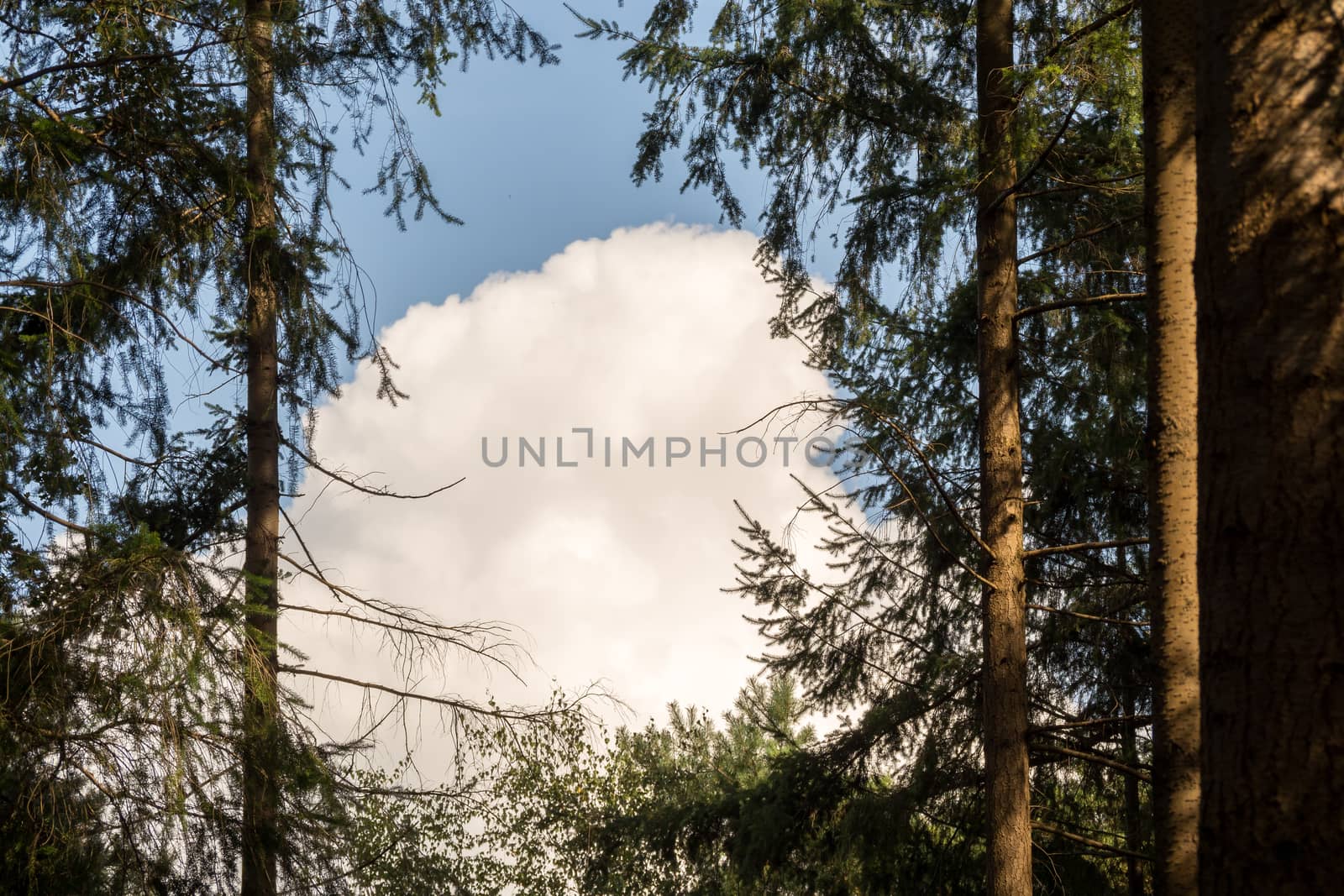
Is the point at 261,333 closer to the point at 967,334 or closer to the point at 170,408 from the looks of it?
the point at 170,408

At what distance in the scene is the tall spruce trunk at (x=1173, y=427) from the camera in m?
4.05

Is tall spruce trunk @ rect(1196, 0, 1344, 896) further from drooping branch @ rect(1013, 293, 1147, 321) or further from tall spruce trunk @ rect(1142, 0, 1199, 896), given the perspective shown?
drooping branch @ rect(1013, 293, 1147, 321)

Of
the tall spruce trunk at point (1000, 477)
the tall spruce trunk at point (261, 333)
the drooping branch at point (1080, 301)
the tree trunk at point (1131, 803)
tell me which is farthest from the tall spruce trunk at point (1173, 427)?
the tall spruce trunk at point (261, 333)

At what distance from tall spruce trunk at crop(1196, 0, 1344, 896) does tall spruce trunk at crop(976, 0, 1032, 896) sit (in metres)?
2.81

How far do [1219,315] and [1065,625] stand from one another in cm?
580

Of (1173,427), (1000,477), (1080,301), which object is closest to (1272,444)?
(1173,427)

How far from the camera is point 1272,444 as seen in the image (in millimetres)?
2488

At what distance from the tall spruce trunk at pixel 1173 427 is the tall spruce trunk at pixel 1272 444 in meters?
1.37

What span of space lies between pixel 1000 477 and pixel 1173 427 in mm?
1726

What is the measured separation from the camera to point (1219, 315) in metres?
2.68

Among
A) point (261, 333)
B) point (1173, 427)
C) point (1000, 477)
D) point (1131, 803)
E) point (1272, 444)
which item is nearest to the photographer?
point (1272, 444)

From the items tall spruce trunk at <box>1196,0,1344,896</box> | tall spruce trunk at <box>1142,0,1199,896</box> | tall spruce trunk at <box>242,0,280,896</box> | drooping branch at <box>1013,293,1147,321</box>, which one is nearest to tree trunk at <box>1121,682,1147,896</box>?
tall spruce trunk at <box>1142,0,1199,896</box>

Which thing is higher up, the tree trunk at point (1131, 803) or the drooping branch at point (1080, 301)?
the drooping branch at point (1080, 301)

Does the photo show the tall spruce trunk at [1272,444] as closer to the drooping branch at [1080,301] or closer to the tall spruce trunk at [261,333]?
the drooping branch at [1080,301]
